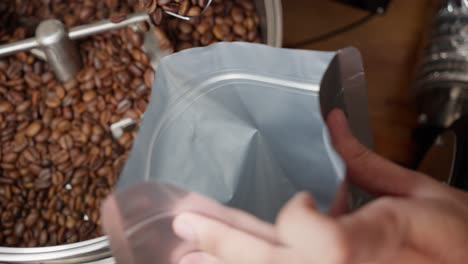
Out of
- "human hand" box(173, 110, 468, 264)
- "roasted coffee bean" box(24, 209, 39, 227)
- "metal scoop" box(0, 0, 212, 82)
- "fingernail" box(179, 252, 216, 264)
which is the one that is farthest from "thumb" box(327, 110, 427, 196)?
"roasted coffee bean" box(24, 209, 39, 227)

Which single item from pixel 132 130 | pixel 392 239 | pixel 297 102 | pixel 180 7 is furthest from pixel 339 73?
pixel 132 130

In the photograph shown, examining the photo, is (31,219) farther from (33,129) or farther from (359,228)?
(359,228)

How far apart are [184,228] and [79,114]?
45cm

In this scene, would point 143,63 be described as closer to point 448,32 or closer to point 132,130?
point 132,130

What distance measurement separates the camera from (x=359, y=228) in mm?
287

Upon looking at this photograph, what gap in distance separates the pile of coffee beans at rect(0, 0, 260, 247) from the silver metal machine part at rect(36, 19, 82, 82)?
2 cm

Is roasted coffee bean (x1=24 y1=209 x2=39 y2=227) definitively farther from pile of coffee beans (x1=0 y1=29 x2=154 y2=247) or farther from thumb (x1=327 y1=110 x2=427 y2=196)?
thumb (x1=327 y1=110 x2=427 y2=196)

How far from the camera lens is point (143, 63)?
0.74 metres

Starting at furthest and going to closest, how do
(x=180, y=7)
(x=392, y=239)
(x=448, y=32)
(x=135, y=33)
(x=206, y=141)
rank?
(x=448, y=32) < (x=135, y=33) < (x=180, y=7) < (x=206, y=141) < (x=392, y=239)

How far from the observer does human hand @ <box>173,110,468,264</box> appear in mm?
280

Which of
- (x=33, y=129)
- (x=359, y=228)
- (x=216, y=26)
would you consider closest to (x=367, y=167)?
(x=359, y=228)

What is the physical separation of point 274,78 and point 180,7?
0.85ft

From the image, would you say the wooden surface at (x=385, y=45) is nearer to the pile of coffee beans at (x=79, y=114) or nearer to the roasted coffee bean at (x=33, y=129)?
the pile of coffee beans at (x=79, y=114)

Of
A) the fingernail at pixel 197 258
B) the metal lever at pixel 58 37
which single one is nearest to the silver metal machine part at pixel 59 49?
the metal lever at pixel 58 37
